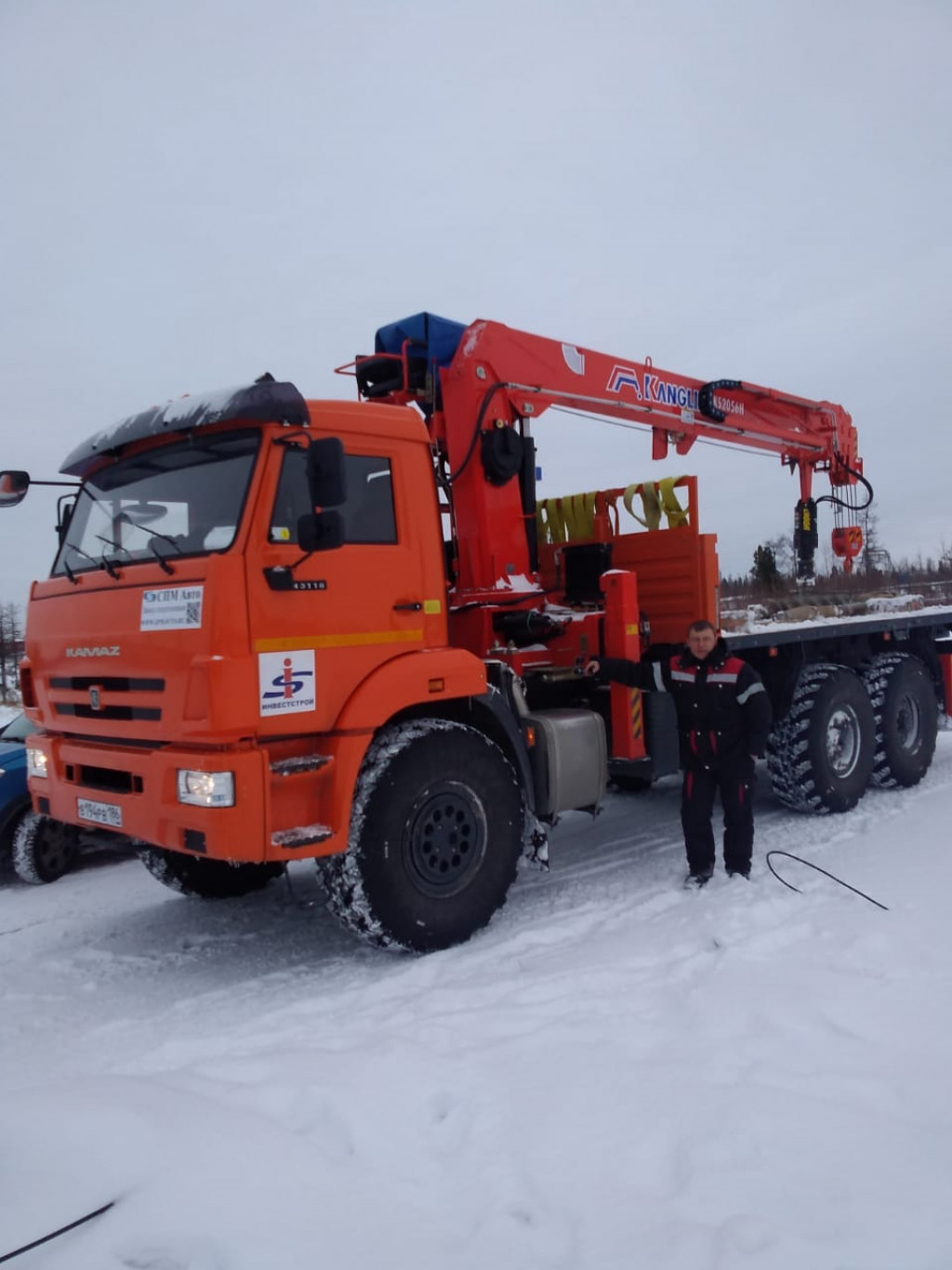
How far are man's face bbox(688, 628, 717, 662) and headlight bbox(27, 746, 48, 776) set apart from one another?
12.1ft

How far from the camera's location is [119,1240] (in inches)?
96.6

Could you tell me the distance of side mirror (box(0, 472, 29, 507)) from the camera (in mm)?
5145

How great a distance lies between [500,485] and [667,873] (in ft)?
8.78

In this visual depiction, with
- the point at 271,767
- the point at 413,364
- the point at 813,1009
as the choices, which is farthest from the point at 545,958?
the point at 413,364

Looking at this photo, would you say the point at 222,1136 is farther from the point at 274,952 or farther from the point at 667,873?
the point at 667,873

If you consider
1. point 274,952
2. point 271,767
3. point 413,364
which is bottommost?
point 274,952

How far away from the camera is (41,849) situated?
6652 millimetres

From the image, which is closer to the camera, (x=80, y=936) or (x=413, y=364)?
(x=80, y=936)

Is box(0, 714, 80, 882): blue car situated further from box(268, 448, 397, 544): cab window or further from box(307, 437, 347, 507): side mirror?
box(307, 437, 347, 507): side mirror

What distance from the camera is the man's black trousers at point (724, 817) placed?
575 centimetres

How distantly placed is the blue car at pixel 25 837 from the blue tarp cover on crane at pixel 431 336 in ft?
12.3

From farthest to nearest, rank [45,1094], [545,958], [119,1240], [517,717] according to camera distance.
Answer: [517,717] < [545,958] < [45,1094] < [119,1240]

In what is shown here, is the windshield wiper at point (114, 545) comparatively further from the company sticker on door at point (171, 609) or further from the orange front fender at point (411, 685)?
the orange front fender at point (411, 685)

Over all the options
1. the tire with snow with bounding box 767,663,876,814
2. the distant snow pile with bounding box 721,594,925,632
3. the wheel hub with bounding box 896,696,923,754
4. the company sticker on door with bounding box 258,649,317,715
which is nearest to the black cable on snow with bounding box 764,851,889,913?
the tire with snow with bounding box 767,663,876,814
